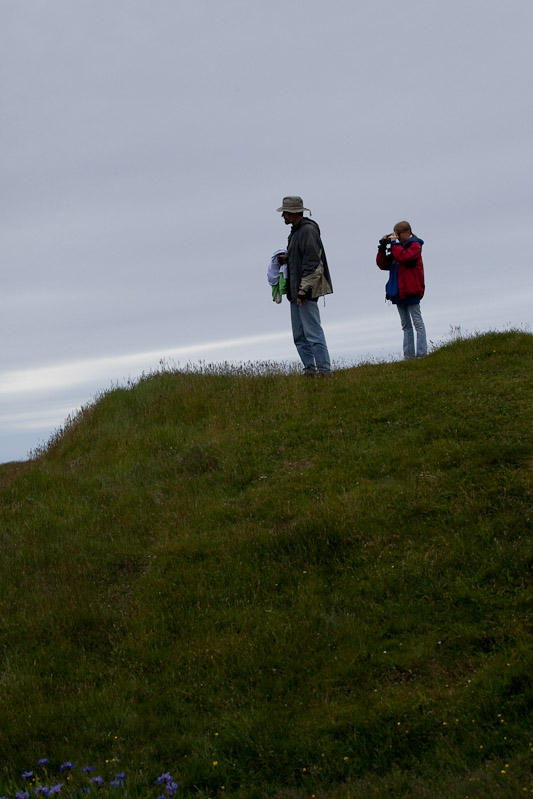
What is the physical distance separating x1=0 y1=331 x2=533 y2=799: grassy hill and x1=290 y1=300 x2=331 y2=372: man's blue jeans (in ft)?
4.03

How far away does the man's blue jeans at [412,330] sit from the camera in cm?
1594

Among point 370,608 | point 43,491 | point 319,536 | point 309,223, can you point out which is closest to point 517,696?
point 370,608

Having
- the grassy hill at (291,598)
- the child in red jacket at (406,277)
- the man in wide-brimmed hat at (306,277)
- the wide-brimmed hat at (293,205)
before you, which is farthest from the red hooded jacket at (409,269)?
the wide-brimmed hat at (293,205)

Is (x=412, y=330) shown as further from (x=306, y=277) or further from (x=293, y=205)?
(x=293, y=205)

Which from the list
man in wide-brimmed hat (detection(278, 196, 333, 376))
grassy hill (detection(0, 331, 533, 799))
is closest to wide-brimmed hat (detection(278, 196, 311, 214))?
man in wide-brimmed hat (detection(278, 196, 333, 376))

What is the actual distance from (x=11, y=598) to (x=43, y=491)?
11.7ft

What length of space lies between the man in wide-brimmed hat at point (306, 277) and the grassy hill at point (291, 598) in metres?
1.27

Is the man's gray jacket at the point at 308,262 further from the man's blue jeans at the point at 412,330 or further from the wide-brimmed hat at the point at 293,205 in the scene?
the man's blue jeans at the point at 412,330

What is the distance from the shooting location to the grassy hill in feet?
21.2

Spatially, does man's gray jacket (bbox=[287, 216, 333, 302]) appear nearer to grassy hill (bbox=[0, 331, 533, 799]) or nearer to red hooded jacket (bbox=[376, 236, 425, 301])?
red hooded jacket (bbox=[376, 236, 425, 301])

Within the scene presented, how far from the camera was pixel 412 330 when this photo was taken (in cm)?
1645

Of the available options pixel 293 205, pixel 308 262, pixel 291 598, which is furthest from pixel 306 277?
pixel 291 598

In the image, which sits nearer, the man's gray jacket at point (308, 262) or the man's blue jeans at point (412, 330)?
the man's gray jacket at point (308, 262)

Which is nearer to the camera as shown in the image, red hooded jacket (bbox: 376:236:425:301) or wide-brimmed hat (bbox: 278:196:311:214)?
wide-brimmed hat (bbox: 278:196:311:214)
